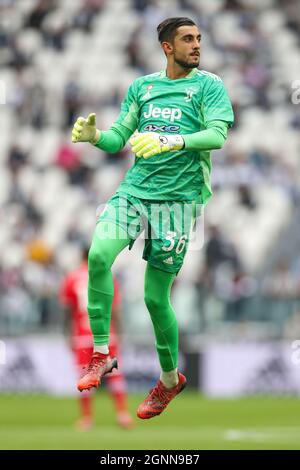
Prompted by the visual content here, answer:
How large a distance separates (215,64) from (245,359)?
6541 millimetres

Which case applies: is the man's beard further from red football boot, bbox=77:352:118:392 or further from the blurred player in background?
the blurred player in background

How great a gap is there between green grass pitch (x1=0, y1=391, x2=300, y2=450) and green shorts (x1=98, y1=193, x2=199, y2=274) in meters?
4.60

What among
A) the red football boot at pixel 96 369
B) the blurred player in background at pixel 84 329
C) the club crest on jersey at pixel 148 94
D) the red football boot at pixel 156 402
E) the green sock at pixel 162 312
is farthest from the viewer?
the blurred player in background at pixel 84 329

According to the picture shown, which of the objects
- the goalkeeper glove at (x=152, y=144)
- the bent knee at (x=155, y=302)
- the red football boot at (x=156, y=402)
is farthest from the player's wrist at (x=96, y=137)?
the red football boot at (x=156, y=402)

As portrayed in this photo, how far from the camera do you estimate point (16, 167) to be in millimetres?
23984

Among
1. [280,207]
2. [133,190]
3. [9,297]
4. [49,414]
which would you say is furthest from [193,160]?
[280,207]

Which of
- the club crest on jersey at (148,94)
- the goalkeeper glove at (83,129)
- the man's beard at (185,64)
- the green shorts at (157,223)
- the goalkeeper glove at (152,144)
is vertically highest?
the man's beard at (185,64)

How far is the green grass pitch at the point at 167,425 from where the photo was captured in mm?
13766

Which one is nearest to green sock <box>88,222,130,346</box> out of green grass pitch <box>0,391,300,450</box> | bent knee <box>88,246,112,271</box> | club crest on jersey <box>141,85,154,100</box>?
A: bent knee <box>88,246,112,271</box>

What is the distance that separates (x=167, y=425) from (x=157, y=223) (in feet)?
27.9

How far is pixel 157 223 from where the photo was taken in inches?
342

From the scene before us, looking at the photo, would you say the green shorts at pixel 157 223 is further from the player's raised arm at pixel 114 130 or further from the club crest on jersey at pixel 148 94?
the club crest on jersey at pixel 148 94

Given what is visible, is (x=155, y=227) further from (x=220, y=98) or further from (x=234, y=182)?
(x=234, y=182)

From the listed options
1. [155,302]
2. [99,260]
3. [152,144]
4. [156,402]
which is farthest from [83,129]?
[156,402]
